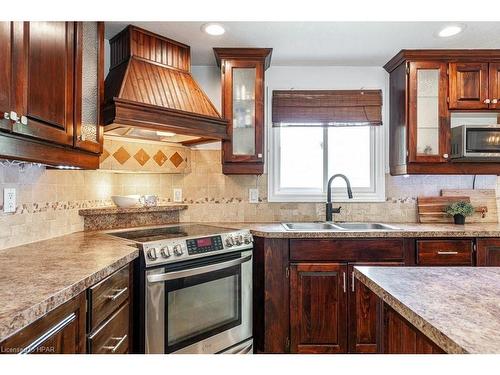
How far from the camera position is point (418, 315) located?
0.78 metres

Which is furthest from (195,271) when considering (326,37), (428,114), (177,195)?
(428,114)

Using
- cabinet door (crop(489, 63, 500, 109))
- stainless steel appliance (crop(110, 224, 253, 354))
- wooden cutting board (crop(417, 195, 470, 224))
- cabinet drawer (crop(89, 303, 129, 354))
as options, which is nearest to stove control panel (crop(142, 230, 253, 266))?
stainless steel appliance (crop(110, 224, 253, 354))

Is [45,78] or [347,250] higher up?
[45,78]

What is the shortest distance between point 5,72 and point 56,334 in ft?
2.87

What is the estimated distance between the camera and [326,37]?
2336 millimetres

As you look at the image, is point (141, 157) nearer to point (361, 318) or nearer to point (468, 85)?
point (361, 318)

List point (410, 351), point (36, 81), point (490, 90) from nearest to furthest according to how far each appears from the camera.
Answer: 1. point (410, 351)
2. point (36, 81)
3. point (490, 90)

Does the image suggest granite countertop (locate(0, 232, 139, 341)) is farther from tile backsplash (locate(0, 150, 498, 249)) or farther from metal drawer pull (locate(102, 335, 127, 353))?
tile backsplash (locate(0, 150, 498, 249))

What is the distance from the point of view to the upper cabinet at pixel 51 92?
1089 mm

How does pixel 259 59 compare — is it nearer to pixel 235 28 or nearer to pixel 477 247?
pixel 235 28

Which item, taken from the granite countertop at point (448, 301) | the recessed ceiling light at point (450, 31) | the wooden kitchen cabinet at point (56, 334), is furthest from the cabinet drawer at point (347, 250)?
the recessed ceiling light at point (450, 31)

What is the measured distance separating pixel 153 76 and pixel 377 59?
1.87 m
